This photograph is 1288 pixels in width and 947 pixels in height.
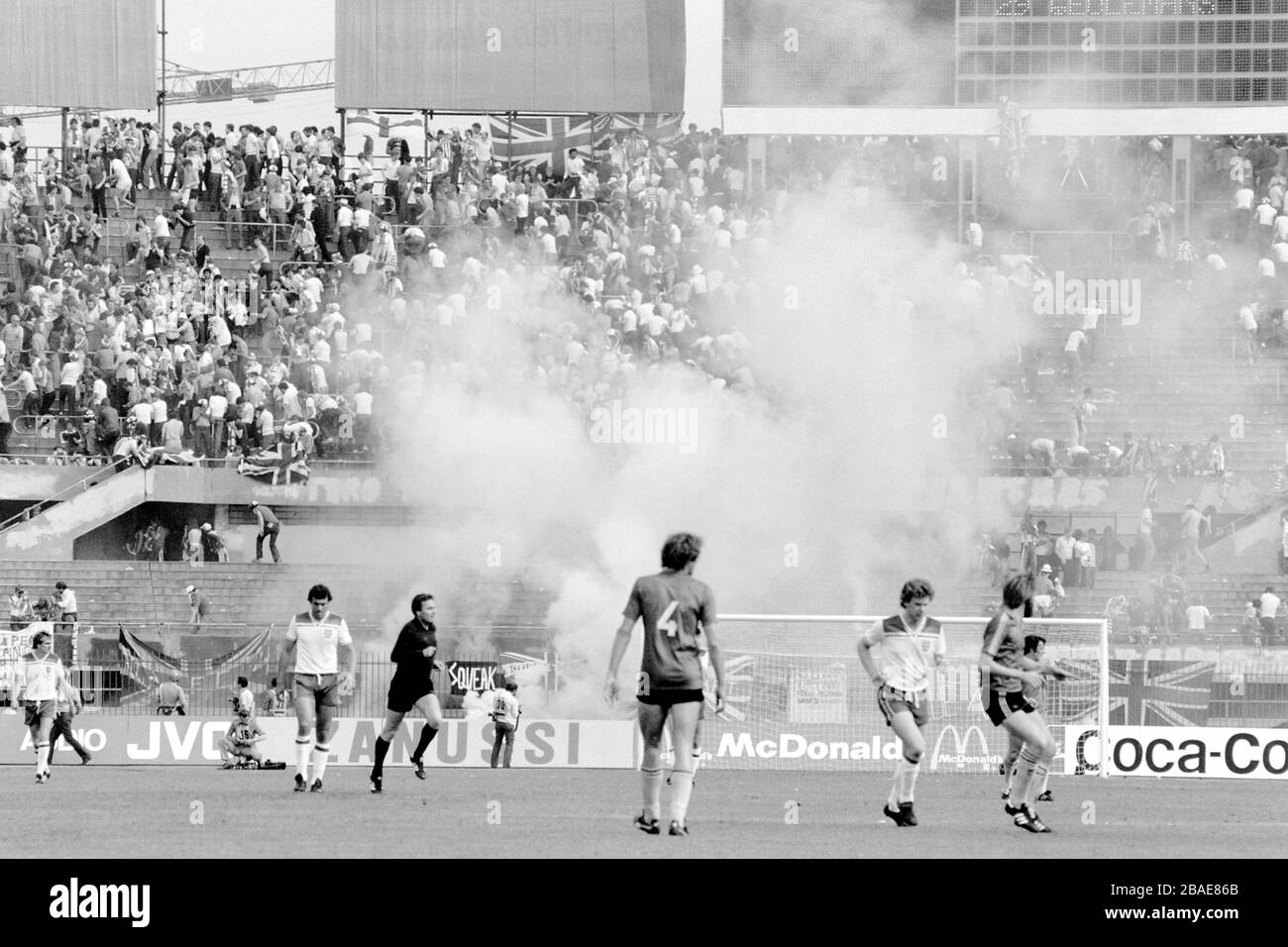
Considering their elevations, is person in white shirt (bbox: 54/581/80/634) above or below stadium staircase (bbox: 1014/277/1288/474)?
below

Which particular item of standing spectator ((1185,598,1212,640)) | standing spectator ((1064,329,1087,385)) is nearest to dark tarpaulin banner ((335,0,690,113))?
standing spectator ((1064,329,1087,385))

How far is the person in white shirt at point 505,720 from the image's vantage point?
23391mm

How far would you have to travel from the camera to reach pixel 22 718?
24.2 metres

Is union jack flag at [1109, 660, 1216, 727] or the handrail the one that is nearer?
union jack flag at [1109, 660, 1216, 727]

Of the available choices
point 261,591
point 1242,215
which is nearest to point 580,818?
point 261,591

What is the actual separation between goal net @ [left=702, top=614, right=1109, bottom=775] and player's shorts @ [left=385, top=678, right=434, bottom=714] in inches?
282

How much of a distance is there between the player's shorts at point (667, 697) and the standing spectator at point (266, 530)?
784 inches

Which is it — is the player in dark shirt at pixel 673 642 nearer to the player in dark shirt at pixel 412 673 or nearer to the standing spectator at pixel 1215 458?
the player in dark shirt at pixel 412 673

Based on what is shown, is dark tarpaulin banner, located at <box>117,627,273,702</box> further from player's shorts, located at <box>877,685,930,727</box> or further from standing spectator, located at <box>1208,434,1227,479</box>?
standing spectator, located at <box>1208,434,1227,479</box>

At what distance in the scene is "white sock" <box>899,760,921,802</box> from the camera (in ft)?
47.3

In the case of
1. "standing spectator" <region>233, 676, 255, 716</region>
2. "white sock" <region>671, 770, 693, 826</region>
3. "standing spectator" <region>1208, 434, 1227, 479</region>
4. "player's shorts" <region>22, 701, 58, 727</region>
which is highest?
"standing spectator" <region>1208, 434, 1227, 479</region>

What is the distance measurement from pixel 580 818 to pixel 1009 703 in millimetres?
3112

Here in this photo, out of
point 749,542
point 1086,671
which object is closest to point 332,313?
point 749,542

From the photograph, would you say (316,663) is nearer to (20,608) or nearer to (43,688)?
(43,688)
